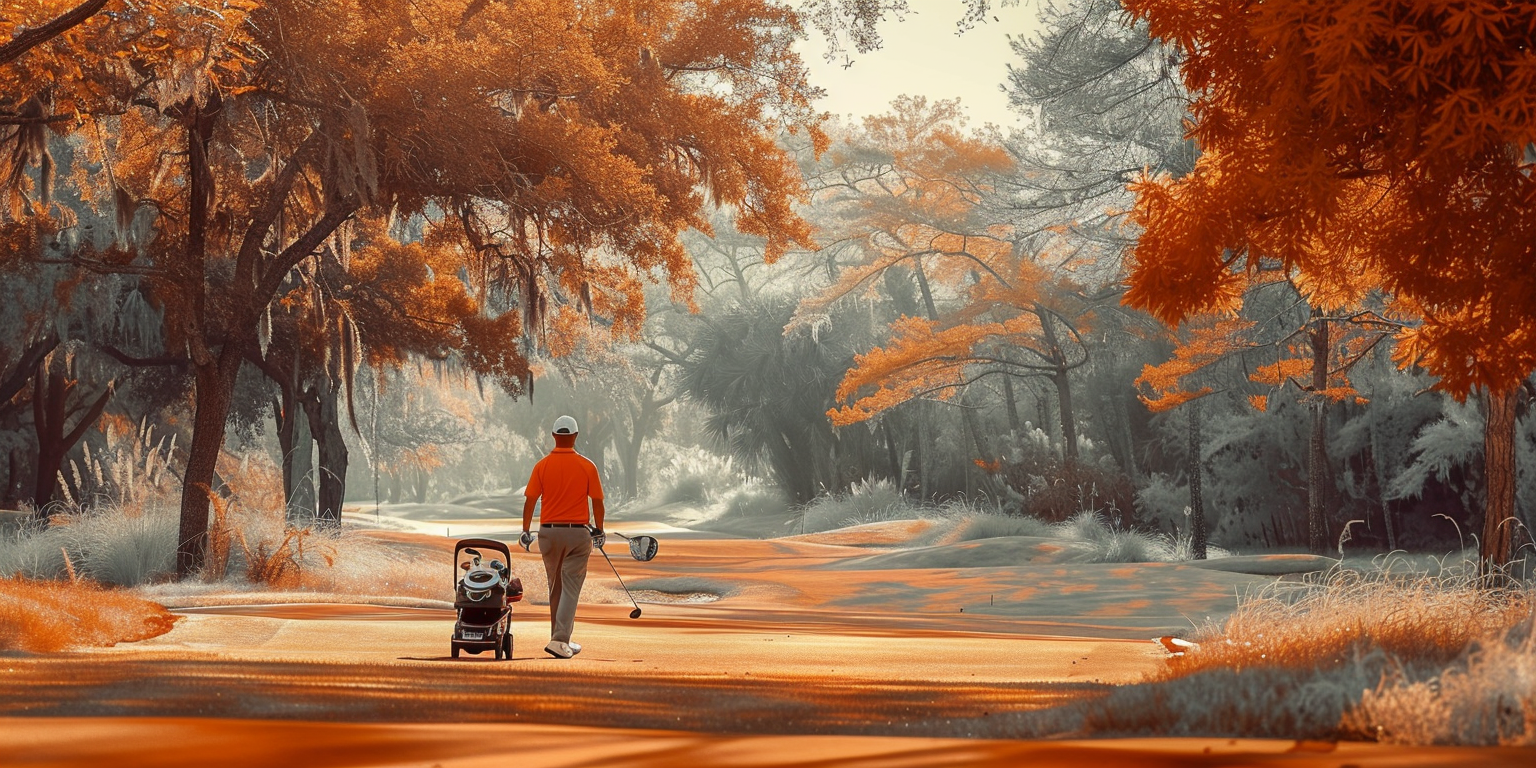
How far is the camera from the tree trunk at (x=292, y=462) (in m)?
21.3

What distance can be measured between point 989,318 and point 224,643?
1187 inches

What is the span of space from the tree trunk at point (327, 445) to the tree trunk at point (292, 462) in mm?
253

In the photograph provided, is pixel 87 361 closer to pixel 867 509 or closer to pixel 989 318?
pixel 867 509

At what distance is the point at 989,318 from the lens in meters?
38.5

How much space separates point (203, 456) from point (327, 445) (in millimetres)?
8312

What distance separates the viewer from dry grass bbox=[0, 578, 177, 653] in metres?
8.77

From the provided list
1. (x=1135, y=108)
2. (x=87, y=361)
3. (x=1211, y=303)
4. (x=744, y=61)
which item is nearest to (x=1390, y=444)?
(x=1135, y=108)

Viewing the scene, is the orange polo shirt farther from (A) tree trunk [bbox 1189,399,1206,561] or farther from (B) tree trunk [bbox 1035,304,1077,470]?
(B) tree trunk [bbox 1035,304,1077,470]

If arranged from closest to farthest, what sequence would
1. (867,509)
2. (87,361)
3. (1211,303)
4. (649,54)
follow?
(1211,303), (649,54), (87,361), (867,509)

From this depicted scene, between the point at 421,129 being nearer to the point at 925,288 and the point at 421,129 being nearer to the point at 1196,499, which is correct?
the point at 1196,499

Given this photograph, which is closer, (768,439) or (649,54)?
(649,54)

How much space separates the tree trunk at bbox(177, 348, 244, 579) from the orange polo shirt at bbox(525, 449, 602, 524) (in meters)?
8.07

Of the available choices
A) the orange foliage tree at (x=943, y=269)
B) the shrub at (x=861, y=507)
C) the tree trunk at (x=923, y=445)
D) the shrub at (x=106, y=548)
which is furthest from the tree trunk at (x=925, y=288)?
the shrub at (x=106, y=548)

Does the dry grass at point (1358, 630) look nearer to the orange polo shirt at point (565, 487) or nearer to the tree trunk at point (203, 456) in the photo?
the orange polo shirt at point (565, 487)
